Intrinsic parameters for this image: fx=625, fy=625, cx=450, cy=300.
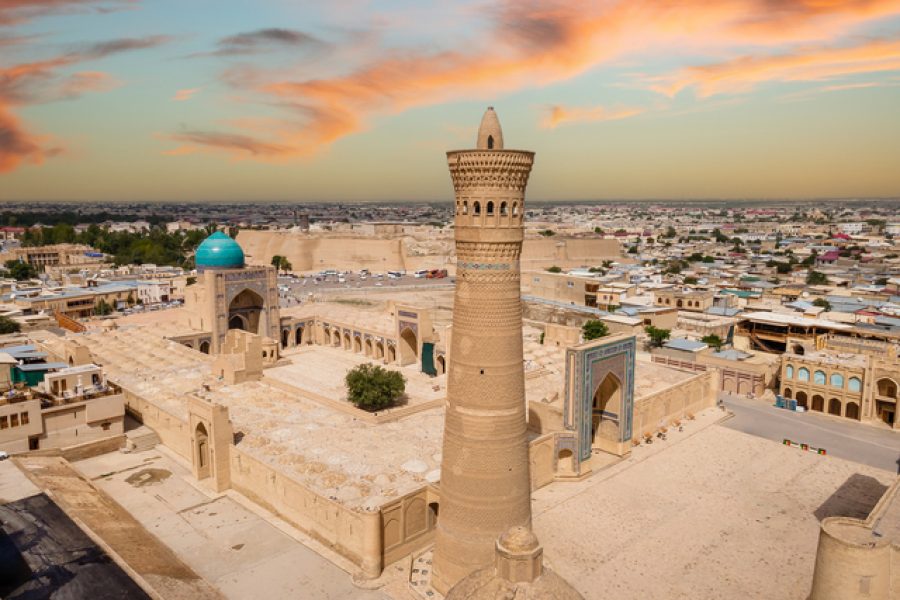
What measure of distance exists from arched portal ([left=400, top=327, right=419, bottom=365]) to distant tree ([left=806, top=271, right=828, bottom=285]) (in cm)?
4624

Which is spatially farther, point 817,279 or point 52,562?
point 817,279

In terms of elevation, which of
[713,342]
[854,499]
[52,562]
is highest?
[52,562]

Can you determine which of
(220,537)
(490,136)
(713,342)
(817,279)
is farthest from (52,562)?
(817,279)

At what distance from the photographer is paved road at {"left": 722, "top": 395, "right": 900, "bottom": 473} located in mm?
22297

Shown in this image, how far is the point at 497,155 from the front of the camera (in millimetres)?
11953

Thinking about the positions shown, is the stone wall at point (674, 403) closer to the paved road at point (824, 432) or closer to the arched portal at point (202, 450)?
the paved road at point (824, 432)

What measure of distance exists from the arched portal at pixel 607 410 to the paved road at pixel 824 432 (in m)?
6.38

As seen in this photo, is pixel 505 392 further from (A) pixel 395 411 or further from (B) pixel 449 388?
(A) pixel 395 411

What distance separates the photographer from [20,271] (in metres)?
63.2

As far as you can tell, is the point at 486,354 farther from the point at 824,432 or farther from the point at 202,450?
the point at 824,432

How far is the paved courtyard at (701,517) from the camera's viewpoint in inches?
574

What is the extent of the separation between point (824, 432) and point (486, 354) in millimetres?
19232

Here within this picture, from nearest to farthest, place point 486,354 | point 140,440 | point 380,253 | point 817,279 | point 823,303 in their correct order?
1. point 486,354
2. point 140,440
3. point 823,303
4. point 817,279
5. point 380,253

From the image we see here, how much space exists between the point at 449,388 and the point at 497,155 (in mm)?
4753
